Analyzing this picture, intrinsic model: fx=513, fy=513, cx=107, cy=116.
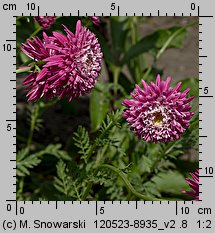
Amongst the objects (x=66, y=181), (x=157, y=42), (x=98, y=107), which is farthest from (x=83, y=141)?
(x=157, y=42)

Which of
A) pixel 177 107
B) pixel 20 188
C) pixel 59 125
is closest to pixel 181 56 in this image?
pixel 59 125

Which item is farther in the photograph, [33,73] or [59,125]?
[59,125]

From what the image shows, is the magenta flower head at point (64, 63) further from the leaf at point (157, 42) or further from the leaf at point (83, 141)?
the leaf at point (157, 42)

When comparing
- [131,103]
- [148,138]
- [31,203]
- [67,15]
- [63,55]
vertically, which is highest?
[67,15]

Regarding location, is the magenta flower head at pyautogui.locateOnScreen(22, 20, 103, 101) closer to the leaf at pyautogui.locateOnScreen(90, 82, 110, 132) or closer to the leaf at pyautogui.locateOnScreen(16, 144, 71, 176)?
the leaf at pyautogui.locateOnScreen(16, 144, 71, 176)

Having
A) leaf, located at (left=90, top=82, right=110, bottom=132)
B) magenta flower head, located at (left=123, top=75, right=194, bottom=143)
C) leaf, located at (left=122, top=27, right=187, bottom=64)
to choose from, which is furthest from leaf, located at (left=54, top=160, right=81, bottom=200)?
leaf, located at (left=122, top=27, right=187, bottom=64)

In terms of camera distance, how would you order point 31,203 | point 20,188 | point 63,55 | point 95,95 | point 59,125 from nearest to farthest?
1. point 63,55
2. point 31,203
3. point 20,188
4. point 95,95
5. point 59,125

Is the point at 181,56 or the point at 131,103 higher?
the point at 181,56

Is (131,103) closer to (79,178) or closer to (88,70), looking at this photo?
(88,70)
